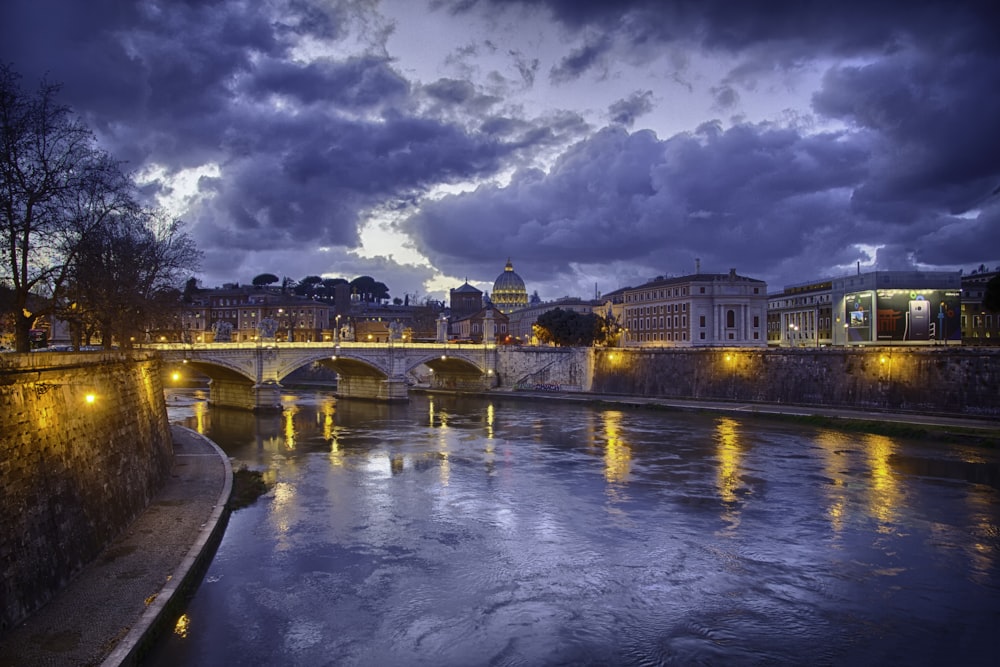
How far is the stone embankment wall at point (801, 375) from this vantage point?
122 ft

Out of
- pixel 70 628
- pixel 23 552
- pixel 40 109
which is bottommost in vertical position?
pixel 70 628

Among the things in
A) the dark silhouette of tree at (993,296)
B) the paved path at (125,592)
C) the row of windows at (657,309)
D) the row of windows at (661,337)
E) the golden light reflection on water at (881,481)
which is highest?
the row of windows at (657,309)

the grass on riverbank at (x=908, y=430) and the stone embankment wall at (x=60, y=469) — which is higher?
the stone embankment wall at (x=60, y=469)

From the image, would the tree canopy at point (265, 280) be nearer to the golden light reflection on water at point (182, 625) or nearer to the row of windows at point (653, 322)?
the row of windows at point (653, 322)

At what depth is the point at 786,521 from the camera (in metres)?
20.0

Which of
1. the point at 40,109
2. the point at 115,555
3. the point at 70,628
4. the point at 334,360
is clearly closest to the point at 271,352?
the point at 334,360

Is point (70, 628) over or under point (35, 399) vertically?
under

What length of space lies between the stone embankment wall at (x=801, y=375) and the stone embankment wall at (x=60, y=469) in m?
38.0

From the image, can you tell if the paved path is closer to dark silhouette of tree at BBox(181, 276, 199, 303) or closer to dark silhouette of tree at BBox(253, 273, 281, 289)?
dark silhouette of tree at BBox(181, 276, 199, 303)

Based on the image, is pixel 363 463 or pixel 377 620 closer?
pixel 377 620

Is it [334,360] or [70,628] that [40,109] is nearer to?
[70,628]

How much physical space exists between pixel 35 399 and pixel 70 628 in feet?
13.6

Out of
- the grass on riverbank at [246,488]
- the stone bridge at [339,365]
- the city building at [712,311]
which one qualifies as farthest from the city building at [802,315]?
the grass on riverbank at [246,488]

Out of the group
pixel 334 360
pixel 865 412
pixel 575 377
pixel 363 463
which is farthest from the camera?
pixel 575 377
